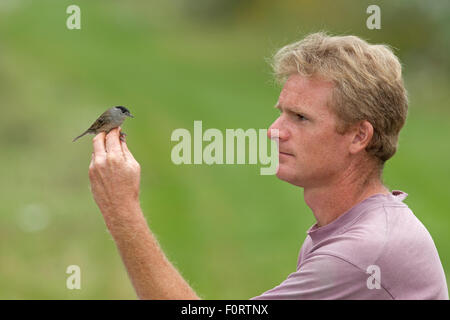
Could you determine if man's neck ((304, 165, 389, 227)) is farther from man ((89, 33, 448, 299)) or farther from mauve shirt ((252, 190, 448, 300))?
mauve shirt ((252, 190, 448, 300))

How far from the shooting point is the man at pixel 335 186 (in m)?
1.99

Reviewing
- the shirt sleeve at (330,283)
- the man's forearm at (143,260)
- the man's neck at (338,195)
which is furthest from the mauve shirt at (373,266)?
the man's forearm at (143,260)

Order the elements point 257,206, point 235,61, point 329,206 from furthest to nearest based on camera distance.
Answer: point 235,61, point 257,206, point 329,206

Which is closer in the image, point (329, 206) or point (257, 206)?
point (329, 206)

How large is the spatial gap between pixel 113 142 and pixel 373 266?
2.69 feet

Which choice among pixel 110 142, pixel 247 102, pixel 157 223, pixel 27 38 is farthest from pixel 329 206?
pixel 27 38

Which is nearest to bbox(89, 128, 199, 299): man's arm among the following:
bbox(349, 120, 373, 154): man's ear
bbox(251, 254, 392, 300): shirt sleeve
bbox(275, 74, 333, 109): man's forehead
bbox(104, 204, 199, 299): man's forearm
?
bbox(104, 204, 199, 299): man's forearm

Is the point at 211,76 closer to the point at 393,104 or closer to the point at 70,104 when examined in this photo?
the point at 70,104

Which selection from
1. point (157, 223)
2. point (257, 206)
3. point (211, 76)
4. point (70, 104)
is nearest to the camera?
point (157, 223)

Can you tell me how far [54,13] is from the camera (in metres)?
18.7

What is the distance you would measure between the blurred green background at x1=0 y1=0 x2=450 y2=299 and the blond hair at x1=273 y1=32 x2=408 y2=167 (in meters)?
0.91

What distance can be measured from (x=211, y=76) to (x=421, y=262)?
1423cm

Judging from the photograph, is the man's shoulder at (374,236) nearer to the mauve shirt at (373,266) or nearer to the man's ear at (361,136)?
the mauve shirt at (373,266)

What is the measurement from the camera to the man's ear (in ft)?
7.54
